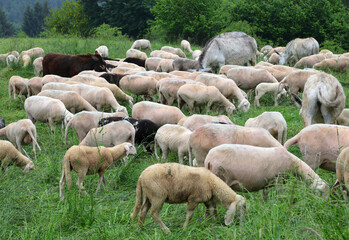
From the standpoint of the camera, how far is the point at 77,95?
34.8ft

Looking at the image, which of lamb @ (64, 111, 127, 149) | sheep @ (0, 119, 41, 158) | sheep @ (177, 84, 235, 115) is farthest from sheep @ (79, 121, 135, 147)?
sheep @ (177, 84, 235, 115)

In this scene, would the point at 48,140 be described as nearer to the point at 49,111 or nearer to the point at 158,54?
the point at 49,111

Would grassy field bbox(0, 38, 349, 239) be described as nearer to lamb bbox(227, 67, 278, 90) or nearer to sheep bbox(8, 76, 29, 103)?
lamb bbox(227, 67, 278, 90)

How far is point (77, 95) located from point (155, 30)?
23.2 m

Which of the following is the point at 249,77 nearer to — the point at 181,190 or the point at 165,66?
the point at 165,66

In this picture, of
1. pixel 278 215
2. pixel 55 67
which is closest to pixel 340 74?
pixel 55 67

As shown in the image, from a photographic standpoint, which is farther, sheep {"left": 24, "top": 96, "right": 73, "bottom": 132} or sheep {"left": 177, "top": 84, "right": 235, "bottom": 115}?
sheep {"left": 177, "top": 84, "right": 235, "bottom": 115}

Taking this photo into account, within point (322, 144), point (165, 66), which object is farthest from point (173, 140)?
point (165, 66)

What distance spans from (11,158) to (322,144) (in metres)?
4.94

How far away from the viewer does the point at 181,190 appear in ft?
15.9

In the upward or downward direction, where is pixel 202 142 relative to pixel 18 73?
upward

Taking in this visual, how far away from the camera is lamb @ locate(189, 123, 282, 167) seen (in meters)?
6.48

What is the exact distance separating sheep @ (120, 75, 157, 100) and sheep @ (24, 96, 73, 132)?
282 centimetres

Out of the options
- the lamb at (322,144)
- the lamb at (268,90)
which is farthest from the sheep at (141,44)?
the lamb at (322,144)
